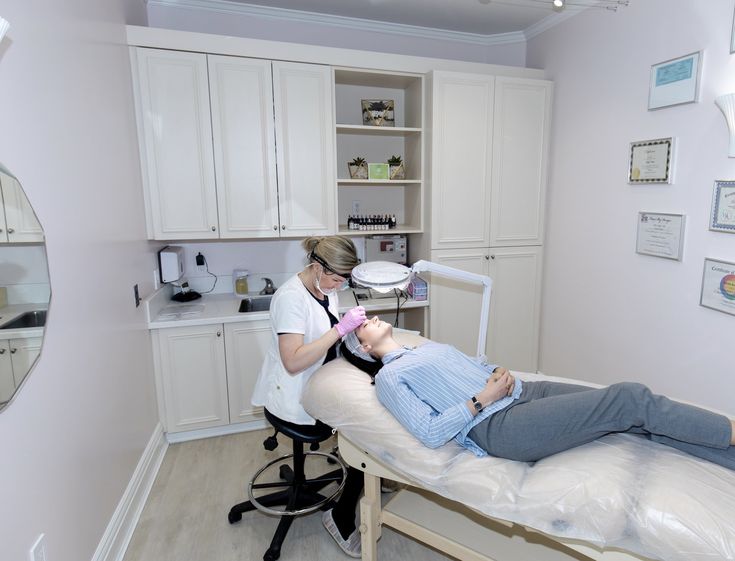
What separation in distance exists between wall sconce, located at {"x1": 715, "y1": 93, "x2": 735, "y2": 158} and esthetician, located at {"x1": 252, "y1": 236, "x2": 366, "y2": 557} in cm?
176

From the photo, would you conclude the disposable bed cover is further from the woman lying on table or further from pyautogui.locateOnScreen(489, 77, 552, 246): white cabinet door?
pyautogui.locateOnScreen(489, 77, 552, 246): white cabinet door

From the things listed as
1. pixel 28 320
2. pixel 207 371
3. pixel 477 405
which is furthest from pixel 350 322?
pixel 207 371

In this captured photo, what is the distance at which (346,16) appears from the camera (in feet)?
10.2

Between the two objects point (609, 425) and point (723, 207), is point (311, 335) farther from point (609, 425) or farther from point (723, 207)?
point (723, 207)

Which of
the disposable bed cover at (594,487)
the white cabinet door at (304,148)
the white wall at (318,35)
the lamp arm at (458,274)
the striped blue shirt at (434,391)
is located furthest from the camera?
the white wall at (318,35)

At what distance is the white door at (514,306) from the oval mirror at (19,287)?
2644 millimetres

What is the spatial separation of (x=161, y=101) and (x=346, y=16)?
4.78ft

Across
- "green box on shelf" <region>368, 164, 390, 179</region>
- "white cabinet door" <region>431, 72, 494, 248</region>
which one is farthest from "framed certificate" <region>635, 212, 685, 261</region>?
"green box on shelf" <region>368, 164, 390, 179</region>

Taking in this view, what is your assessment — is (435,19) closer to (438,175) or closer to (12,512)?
(438,175)

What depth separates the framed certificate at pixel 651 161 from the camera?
2.30 m

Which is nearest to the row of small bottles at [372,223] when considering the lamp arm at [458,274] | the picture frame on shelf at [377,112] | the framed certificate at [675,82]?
the picture frame on shelf at [377,112]

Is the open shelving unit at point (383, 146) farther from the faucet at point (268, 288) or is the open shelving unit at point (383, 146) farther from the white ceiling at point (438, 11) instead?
the faucet at point (268, 288)

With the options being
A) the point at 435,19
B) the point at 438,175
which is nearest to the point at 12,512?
the point at 438,175

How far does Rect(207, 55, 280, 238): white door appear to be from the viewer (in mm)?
2631
